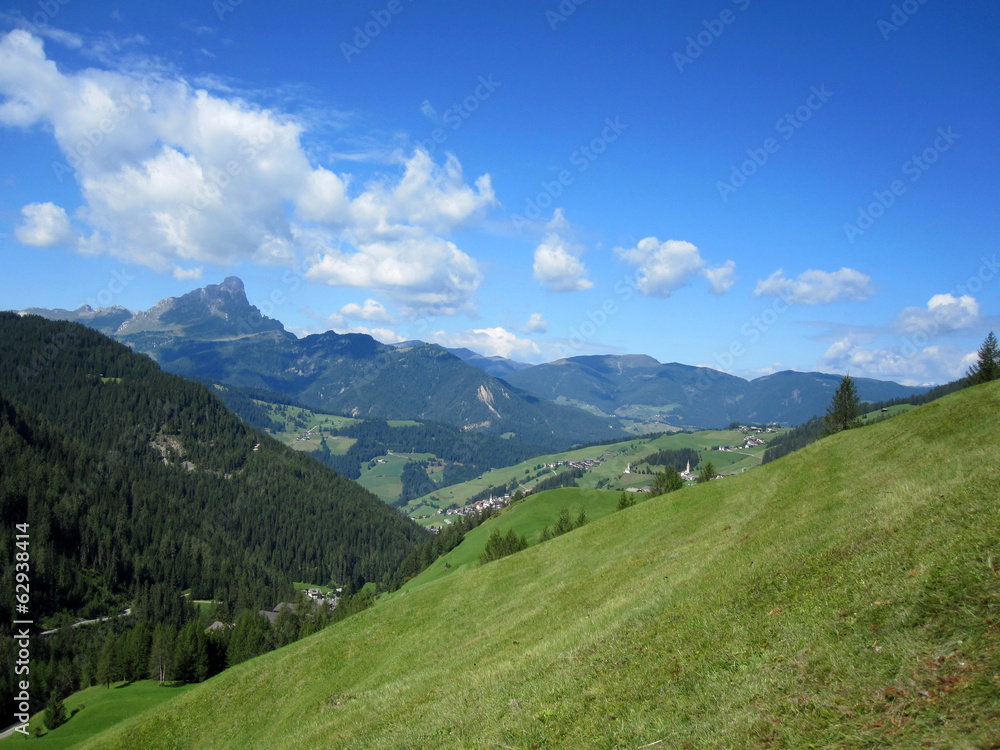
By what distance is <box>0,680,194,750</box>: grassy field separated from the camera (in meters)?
62.8

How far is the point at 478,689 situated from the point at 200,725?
28125 millimetres

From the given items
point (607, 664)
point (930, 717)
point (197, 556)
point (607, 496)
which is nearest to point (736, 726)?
point (930, 717)

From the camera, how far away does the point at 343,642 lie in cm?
4031

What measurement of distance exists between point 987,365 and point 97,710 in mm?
134546

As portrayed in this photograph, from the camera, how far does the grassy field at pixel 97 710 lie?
206ft

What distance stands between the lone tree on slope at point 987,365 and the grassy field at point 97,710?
114m

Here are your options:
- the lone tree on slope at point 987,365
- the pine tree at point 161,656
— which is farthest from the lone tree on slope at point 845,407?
the pine tree at point 161,656

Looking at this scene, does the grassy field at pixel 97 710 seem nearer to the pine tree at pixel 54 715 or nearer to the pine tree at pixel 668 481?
the pine tree at pixel 54 715

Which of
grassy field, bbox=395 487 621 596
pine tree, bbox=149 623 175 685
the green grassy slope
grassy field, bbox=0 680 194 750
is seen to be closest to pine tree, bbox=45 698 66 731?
grassy field, bbox=0 680 194 750

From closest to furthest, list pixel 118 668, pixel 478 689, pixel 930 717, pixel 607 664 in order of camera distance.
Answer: pixel 930 717 → pixel 607 664 → pixel 478 689 → pixel 118 668

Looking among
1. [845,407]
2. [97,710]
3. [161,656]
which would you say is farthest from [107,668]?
[845,407]

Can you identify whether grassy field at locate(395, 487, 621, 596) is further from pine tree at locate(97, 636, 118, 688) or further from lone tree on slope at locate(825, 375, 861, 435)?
pine tree at locate(97, 636, 118, 688)

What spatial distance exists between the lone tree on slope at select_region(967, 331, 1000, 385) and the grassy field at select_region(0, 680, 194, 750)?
114 meters

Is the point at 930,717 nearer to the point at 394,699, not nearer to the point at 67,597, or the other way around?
the point at 394,699
